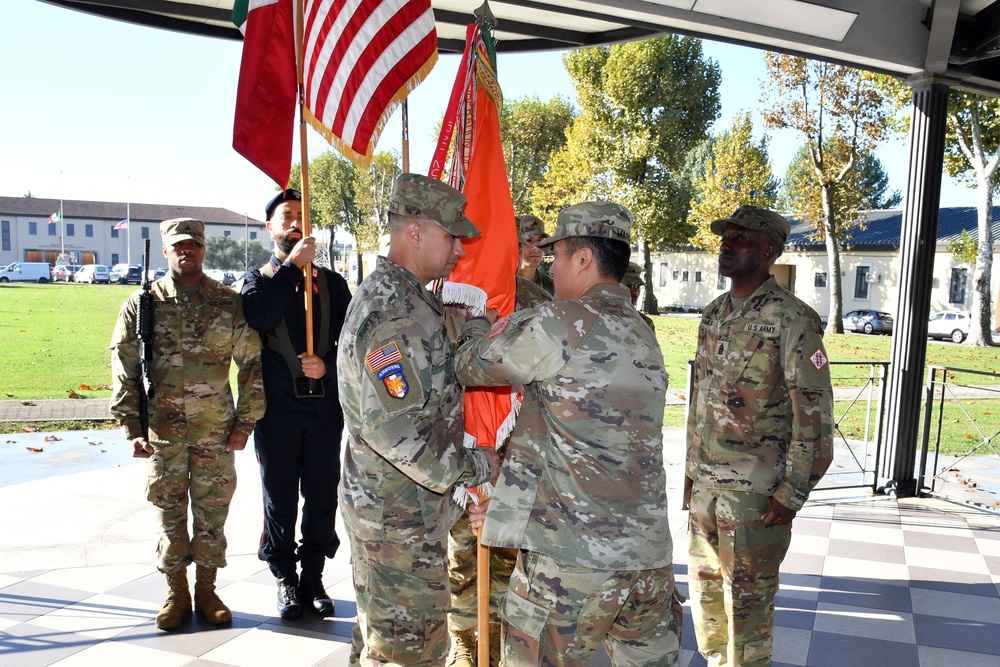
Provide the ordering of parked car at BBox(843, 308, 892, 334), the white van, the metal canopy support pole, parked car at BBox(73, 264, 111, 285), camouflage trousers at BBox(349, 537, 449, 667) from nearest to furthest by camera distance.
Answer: camouflage trousers at BBox(349, 537, 449, 667)
the metal canopy support pole
parked car at BBox(843, 308, 892, 334)
the white van
parked car at BBox(73, 264, 111, 285)

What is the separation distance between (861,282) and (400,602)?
126 feet

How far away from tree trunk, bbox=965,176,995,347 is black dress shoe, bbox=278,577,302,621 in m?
24.2

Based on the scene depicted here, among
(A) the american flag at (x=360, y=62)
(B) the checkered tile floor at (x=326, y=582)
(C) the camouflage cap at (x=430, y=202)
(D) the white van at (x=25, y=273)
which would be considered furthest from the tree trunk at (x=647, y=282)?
(D) the white van at (x=25, y=273)

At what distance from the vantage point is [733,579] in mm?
3215

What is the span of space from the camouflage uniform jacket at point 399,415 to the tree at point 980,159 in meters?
20.7

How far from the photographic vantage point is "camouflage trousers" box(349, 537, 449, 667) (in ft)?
8.32

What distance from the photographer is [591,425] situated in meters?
2.25

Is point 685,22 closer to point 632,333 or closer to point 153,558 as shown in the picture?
point 632,333

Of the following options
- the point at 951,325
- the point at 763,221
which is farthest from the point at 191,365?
the point at 951,325

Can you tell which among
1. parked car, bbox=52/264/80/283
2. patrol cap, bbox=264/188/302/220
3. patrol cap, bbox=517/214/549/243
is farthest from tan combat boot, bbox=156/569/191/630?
parked car, bbox=52/264/80/283

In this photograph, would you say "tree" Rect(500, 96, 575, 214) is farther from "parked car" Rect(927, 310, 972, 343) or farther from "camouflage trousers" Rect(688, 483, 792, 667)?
"camouflage trousers" Rect(688, 483, 792, 667)

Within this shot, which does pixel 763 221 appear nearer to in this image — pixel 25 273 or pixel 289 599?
pixel 289 599

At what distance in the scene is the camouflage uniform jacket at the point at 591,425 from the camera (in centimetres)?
224

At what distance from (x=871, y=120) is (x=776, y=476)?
2572cm
